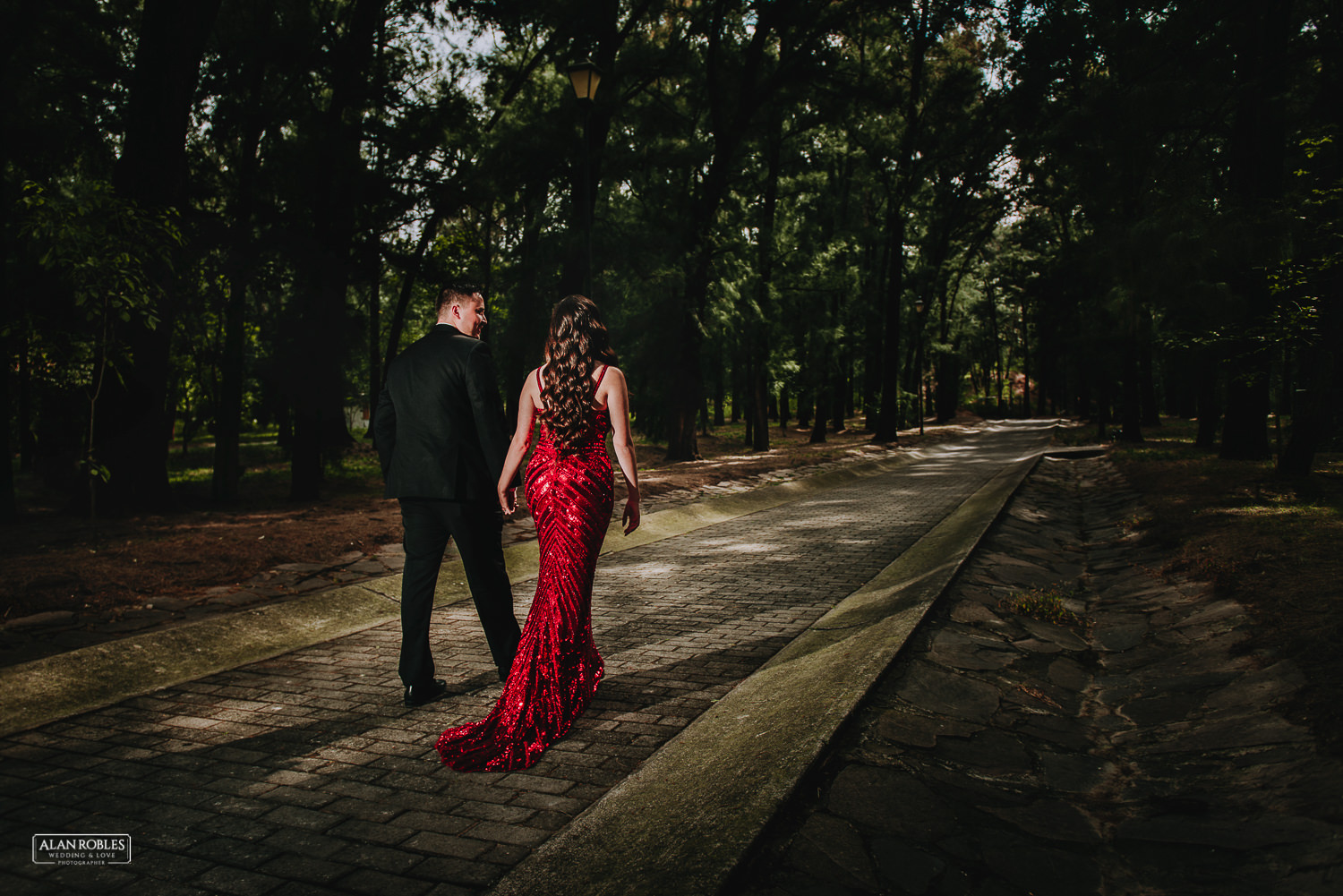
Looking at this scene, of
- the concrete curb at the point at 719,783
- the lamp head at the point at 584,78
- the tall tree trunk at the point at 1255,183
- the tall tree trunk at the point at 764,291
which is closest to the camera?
the concrete curb at the point at 719,783

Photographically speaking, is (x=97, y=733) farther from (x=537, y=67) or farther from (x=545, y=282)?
(x=537, y=67)

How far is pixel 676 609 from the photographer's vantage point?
633 cm

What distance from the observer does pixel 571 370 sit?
161 inches

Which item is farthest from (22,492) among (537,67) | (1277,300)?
(1277,300)

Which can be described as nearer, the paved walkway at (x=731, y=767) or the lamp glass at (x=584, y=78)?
the paved walkway at (x=731, y=767)

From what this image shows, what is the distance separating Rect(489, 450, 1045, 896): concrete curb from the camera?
2439 millimetres

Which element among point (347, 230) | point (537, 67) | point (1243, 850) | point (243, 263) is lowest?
point (1243, 850)

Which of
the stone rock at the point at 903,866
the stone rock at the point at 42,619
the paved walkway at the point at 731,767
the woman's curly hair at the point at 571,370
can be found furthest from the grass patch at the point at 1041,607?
the stone rock at the point at 42,619

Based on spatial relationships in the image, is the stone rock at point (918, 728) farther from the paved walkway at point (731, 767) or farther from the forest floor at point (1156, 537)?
the forest floor at point (1156, 537)

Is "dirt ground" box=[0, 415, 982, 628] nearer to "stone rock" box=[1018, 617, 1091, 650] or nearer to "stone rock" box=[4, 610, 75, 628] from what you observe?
"stone rock" box=[4, 610, 75, 628]

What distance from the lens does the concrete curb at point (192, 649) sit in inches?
168

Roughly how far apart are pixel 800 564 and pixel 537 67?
1893 cm

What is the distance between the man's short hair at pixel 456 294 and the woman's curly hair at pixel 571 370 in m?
0.80

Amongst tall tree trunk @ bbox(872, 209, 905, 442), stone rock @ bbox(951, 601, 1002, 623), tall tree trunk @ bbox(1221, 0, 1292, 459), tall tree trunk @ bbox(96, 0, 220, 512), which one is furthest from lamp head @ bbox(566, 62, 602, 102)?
tall tree trunk @ bbox(872, 209, 905, 442)
